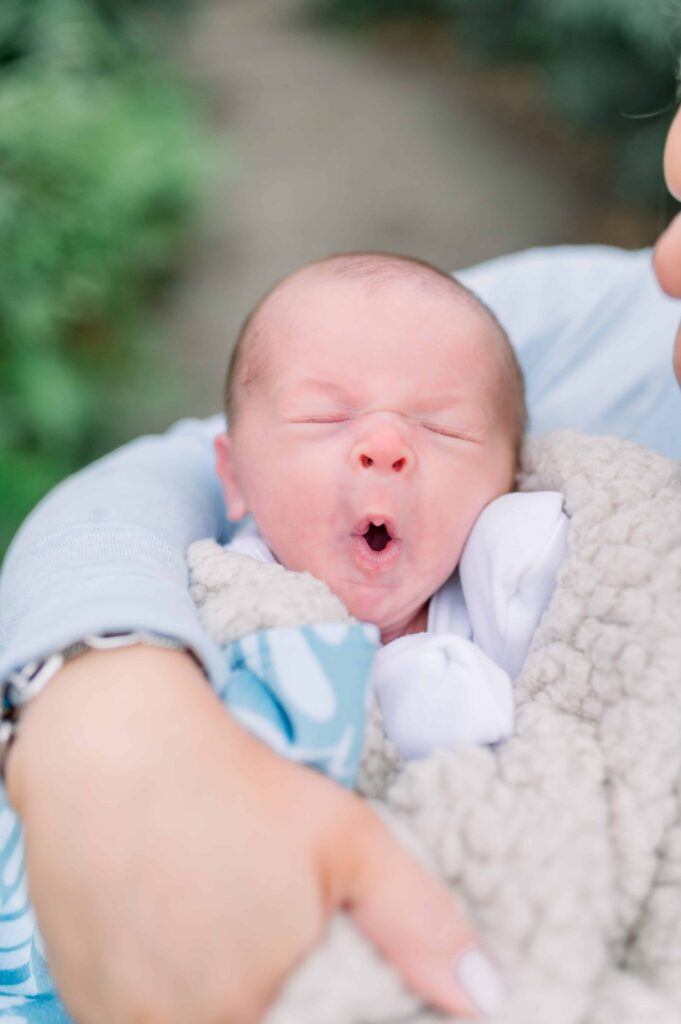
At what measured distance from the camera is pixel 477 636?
1.08 meters

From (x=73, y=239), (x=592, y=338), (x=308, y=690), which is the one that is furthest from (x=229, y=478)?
(x=73, y=239)

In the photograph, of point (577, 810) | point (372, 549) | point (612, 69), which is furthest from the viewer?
point (612, 69)

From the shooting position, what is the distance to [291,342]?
1.17 metres

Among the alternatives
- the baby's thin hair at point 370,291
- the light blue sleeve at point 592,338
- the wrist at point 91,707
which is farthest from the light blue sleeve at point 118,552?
the light blue sleeve at point 592,338

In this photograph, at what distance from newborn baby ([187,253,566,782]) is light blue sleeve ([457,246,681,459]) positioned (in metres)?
0.20

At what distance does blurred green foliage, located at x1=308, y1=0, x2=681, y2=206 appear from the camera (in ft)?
10.00

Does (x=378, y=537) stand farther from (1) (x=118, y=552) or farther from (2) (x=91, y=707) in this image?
(2) (x=91, y=707)

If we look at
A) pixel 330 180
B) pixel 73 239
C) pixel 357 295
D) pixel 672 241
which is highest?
pixel 672 241

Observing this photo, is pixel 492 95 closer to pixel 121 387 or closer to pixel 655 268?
pixel 121 387

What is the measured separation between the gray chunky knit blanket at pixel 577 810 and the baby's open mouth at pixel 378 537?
20 centimetres

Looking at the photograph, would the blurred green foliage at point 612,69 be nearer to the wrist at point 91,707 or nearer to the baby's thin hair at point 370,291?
the baby's thin hair at point 370,291

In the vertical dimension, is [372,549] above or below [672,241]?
below

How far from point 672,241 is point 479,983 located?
585 millimetres

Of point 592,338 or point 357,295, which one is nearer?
point 357,295
